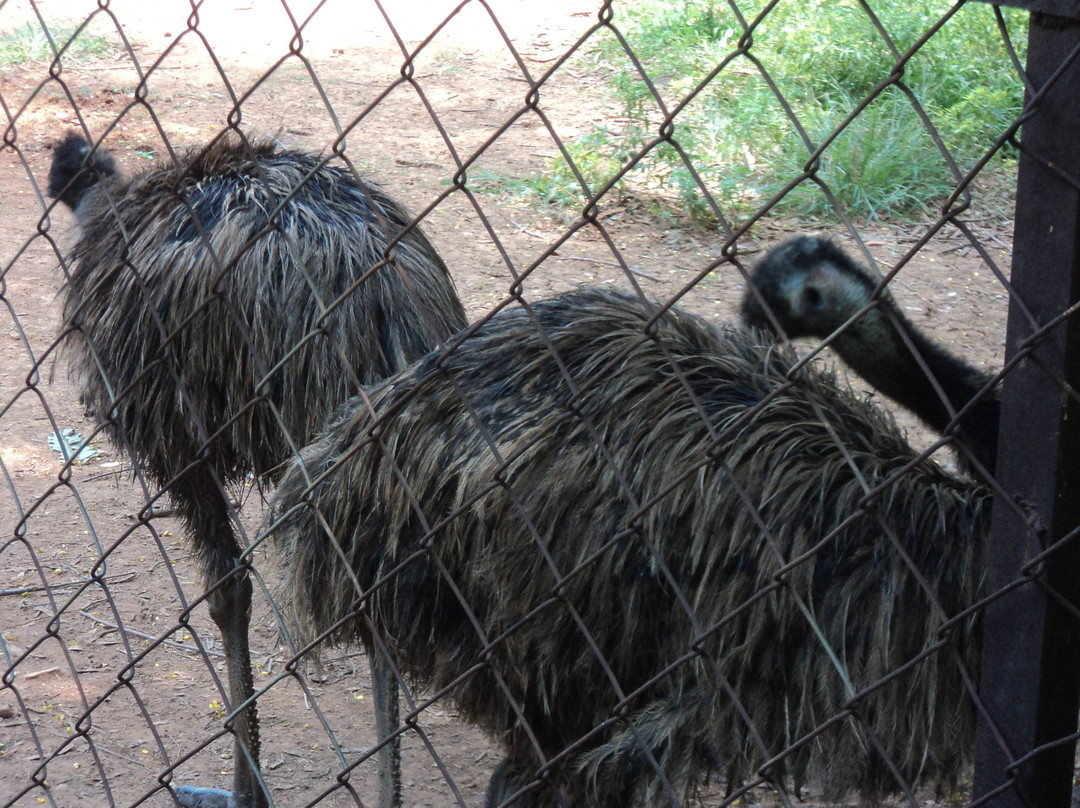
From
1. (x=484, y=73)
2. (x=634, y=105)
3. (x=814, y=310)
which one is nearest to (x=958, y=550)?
(x=814, y=310)

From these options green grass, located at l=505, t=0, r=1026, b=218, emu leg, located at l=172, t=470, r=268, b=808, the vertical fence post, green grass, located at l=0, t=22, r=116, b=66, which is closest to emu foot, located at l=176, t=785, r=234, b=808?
emu leg, located at l=172, t=470, r=268, b=808

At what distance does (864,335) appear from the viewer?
2094 mm

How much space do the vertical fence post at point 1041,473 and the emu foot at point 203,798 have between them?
2.30 metres

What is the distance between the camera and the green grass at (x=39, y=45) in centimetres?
841

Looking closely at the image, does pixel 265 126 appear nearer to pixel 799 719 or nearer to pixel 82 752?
pixel 82 752

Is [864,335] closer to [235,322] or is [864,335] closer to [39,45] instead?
[235,322]

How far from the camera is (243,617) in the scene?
10.2 ft

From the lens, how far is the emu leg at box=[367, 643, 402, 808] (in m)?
2.78

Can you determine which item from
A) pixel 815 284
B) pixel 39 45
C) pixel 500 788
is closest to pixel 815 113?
pixel 815 284

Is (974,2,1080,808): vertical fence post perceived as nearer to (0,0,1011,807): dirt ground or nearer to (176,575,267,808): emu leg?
(0,0,1011,807): dirt ground

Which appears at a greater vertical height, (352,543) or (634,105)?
(634,105)

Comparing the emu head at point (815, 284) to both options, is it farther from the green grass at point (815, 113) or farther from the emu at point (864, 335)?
the green grass at point (815, 113)

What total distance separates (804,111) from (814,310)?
4.35m

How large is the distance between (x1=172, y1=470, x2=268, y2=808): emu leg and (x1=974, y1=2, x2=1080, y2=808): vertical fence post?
7.01 ft
